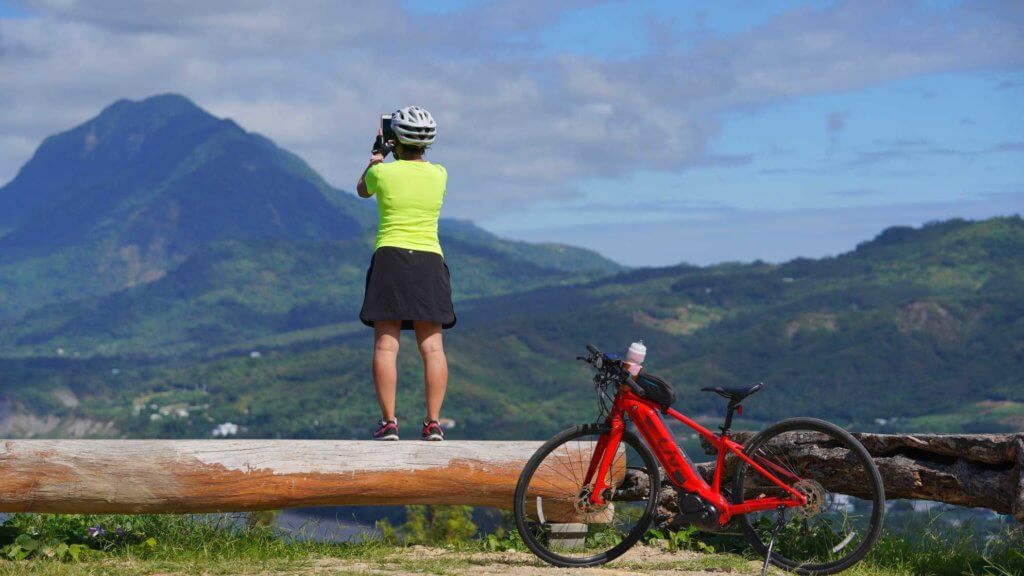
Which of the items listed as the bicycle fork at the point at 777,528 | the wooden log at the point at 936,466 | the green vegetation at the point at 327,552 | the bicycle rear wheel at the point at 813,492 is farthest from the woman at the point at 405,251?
the bicycle fork at the point at 777,528

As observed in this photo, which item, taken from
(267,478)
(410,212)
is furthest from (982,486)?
(267,478)

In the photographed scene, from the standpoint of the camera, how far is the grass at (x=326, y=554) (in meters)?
7.56

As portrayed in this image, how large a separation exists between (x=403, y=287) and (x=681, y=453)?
2202 millimetres

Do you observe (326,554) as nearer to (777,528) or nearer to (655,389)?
(655,389)

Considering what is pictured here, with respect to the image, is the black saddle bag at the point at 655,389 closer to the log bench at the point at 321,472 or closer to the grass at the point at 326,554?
the log bench at the point at 321,472

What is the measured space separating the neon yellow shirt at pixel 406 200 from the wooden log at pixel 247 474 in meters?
1.45

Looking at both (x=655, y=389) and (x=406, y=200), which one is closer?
(x=655, y=389)

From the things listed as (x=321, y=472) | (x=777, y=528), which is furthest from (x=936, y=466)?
(x=321, y=472)

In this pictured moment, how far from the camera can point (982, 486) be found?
25.3 ft

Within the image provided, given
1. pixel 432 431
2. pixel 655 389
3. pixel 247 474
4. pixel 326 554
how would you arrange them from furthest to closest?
pixel 432 431, pixel 326 554, pixel 247 474, pixel 655 389

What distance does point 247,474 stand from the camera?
310 inches

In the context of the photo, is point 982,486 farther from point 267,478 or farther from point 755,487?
point 267,478

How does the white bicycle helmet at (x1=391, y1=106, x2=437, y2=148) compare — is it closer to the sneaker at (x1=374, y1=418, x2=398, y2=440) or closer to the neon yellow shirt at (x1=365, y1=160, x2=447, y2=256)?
the neon yellow shirt at (x1=365, y1=160, x2=447, y2=256)

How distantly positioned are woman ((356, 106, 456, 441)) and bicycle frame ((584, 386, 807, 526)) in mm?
1285
